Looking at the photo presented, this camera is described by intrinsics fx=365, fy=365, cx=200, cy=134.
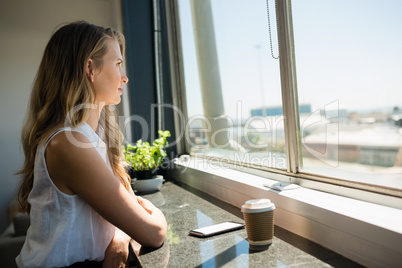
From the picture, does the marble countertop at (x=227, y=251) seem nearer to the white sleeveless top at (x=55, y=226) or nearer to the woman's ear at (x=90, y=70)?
the white sleeveless top at (x=55, y=226)

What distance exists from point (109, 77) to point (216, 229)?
664 mm

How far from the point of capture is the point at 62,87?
1223 millimetres

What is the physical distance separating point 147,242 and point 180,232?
0.19m

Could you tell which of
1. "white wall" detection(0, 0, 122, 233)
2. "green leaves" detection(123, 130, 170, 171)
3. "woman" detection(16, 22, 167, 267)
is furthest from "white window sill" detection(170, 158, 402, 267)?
"white wall" detection(0, 0, 122, 233)

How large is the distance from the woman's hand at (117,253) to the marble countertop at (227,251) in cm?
9

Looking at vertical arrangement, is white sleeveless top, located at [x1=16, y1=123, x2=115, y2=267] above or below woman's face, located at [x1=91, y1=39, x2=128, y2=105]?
below

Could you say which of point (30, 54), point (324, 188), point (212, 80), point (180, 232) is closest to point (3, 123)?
point (30, 54)

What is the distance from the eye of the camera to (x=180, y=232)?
51.3 inches

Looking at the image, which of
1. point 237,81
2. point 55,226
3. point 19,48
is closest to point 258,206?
point 55,226

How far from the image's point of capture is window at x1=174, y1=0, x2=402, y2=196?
983mm

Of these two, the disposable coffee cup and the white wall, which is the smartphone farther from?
the white wall

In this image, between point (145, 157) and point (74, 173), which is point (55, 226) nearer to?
point (74, 173)

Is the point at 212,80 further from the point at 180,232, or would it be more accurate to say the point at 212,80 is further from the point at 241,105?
the point at 180,232

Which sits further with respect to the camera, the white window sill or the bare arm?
the bare arm
